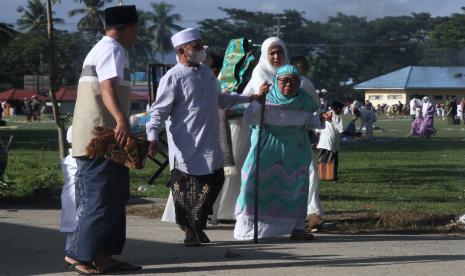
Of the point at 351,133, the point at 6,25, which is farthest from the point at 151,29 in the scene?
the point at 351,133

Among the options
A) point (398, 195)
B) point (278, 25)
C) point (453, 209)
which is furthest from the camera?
point (278, 25)

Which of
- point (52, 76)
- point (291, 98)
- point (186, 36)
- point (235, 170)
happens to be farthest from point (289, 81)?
point (52, 76)

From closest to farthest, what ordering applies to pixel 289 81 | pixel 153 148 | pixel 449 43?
pixel 153 148, pixel 289 81, pixel 449 43

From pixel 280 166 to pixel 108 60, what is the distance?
2590 millimetres

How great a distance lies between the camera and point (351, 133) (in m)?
26.2

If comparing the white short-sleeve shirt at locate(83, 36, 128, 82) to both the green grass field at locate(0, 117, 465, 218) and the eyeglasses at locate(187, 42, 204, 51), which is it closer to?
the eyeglasses at locate(187, 42, 204, 51)

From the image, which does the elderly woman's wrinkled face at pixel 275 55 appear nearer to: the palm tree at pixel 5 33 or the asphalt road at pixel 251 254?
the asphalt road at pixel 251 254

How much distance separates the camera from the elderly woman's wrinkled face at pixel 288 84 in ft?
29.0

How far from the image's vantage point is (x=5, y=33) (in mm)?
33062

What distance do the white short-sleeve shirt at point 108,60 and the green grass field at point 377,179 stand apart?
4.86 meters

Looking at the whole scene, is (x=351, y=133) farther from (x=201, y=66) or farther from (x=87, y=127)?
(x=87, y=127)

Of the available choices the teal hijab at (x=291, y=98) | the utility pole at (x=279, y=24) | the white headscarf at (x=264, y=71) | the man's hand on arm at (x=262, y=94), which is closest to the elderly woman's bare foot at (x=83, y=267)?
the man's hand on arm at (x=262, y=94)

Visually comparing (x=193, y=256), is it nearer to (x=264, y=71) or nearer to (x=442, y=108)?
(x=264, y=71)

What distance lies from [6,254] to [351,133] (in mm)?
18984
